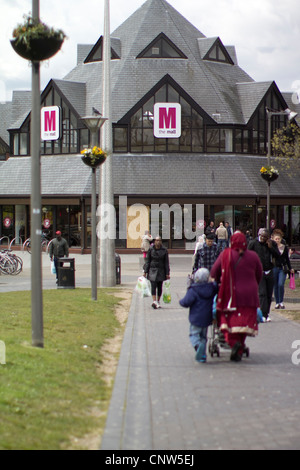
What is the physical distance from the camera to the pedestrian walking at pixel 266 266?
14352mm

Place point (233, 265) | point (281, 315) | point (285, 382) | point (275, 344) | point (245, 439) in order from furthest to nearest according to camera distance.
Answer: point (281, 315) → point (275, 344) → point (233, 265) → point (285, 382) → point (245, 439)

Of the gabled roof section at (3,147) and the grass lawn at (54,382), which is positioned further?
the gabled roof section at (3,147)

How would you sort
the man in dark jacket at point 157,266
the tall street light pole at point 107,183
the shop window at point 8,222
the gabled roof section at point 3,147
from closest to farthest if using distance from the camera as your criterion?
1. the man in dark jacket at point 157,266
2. the tall street light pole at point 107,183
3. the shop window at point 8,222
4. the gabled roof section at point 3,147

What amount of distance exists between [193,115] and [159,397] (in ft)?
123

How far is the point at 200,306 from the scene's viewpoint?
10.0 metres

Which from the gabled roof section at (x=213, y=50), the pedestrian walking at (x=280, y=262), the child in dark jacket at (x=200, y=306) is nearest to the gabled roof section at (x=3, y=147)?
the gabled roof section at (x=213, y=50)

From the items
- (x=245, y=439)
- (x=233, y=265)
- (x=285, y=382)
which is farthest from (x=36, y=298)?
(x=245, y=439)

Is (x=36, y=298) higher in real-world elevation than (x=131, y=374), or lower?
higher

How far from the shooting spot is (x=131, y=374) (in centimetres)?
907

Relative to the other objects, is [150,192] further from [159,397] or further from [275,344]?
[159,397]

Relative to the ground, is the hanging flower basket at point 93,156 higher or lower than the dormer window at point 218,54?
lower

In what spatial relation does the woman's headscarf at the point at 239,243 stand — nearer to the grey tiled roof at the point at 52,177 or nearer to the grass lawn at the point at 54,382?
the grass lawn at the point at 54,382

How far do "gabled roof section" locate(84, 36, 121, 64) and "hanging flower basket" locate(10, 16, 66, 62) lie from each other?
1549 inches

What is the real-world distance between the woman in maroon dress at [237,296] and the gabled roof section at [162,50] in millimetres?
38763
